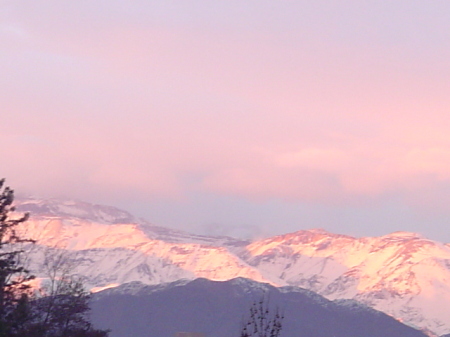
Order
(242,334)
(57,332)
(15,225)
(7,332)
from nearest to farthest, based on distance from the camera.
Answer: (242,334) < (7,332) < (15,225) < (57,332)

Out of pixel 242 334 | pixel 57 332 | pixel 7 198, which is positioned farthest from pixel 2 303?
pixel 242 334

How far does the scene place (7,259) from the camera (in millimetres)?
46938

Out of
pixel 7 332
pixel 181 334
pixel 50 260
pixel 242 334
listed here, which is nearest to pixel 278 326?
pixel 242 334

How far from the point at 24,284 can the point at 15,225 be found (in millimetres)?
2957

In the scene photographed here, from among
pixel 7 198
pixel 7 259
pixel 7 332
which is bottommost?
pixel 7 332

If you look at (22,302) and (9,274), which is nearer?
(22,302)

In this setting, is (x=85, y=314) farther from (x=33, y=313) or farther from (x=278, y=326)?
(x=278, y=326)

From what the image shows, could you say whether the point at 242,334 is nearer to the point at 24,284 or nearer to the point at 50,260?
the point at 24,284

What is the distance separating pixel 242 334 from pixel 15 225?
536 inches

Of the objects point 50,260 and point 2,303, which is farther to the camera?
point 50,260

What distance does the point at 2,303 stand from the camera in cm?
4659

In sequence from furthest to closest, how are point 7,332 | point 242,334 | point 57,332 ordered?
1. point 57,332
2. point 7,332
3. point 242,334

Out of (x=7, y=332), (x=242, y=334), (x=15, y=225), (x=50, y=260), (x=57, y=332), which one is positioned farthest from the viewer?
(x=50, y=260)

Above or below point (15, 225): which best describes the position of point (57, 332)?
below
